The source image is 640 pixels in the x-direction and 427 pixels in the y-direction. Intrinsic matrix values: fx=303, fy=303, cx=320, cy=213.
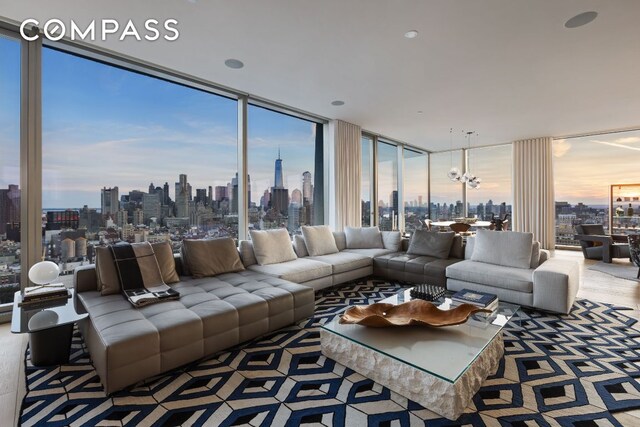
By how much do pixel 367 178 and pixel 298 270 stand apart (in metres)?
4.09

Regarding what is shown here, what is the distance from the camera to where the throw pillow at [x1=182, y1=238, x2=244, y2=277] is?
10.5 ft

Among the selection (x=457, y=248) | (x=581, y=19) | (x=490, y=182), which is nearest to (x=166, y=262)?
(x=457, y=248)

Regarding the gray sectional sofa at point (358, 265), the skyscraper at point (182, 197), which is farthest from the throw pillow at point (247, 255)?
the skyscraper at point (182, 197)

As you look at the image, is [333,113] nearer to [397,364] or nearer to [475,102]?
[475,102]

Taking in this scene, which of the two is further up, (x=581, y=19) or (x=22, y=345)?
(x=581, y=19)

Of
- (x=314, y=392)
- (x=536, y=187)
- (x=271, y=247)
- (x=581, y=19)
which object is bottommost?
(x=314, y=392)

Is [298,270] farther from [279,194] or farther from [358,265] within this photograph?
[279,194]

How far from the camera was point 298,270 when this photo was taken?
11.6 ft

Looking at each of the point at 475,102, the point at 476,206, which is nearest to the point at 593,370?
the point at 475,102

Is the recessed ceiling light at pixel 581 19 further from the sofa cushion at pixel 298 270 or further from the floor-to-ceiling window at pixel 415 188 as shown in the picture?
the floor-to-ceiling window at pixel 415 188

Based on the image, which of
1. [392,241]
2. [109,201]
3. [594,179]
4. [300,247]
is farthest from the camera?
[594,179]

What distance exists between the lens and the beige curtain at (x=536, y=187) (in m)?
7.39

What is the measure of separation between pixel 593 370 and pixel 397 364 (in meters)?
1.45

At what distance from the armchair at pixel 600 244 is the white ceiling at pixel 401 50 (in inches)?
91.7
